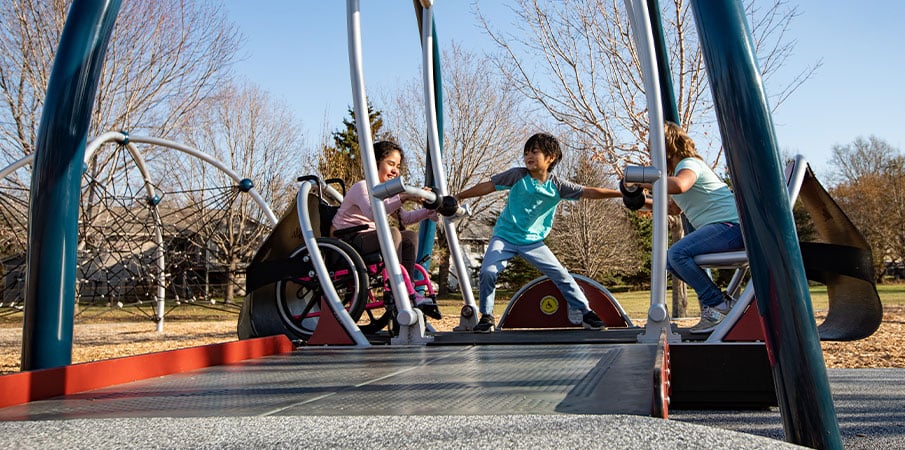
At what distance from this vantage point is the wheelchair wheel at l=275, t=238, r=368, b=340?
4168 millimetres

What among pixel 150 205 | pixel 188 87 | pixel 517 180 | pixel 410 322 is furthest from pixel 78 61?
pixel 188 87

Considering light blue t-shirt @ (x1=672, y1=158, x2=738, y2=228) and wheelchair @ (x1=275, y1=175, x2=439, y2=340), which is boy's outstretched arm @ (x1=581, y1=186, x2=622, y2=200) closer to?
light blue t-shirt @ (x1=672, y1=158, x2=738, y2=228)

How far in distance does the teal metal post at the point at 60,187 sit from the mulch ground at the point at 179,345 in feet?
13.9

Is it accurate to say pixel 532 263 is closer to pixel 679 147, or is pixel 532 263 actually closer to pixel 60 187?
pixel 679 147

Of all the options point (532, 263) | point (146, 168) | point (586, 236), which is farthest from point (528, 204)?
point (586, 236)

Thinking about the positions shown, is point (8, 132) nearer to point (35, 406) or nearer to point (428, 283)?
point (428, 283)

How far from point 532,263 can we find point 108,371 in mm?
2570

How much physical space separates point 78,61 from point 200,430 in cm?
204

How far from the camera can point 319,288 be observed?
4.43m

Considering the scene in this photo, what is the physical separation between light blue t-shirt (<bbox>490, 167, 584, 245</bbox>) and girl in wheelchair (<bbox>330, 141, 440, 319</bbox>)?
46 cm

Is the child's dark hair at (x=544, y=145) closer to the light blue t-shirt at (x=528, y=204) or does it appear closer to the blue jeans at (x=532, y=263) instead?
the light blue t-shirt at (x=528, y=204)

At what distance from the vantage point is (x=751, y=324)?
10.8 ft

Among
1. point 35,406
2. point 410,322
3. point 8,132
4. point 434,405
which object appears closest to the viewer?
point 434,405

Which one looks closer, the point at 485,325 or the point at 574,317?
the point at 485,325
